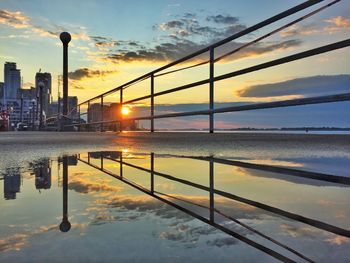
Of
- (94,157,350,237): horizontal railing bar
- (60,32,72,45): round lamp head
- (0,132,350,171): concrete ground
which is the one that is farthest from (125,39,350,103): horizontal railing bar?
(60,32,72,45): round lamp head

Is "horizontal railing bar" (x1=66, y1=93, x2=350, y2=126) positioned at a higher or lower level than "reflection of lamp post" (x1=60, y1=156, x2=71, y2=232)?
higher

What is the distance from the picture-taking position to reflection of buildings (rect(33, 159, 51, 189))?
2.33 metres

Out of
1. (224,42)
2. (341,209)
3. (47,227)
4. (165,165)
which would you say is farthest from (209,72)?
(47,227)

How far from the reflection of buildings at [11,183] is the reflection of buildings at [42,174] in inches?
4.4

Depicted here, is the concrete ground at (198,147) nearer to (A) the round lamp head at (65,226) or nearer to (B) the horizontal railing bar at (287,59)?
(B) the horizontal railing bar at (287,59)

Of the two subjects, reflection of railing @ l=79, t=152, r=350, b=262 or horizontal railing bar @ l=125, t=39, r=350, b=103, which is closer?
reflection of railing @ l=79, t=152, r=350, b=262

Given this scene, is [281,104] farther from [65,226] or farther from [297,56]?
[65,226]

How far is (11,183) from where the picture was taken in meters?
2.38

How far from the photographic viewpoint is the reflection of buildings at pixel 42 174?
2.33 meters

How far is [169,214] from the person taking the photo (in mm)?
1606

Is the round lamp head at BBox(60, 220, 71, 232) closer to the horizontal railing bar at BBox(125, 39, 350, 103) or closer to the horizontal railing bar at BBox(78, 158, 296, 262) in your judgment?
the horizontal railing bar at BBox(78, 158, 296, 262)

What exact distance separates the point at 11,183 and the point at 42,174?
364 millimetres

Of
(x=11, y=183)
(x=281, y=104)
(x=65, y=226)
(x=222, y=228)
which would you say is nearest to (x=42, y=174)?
(x=11, y=183)

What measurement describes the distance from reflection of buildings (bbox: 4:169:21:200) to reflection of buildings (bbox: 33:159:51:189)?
111 mm
